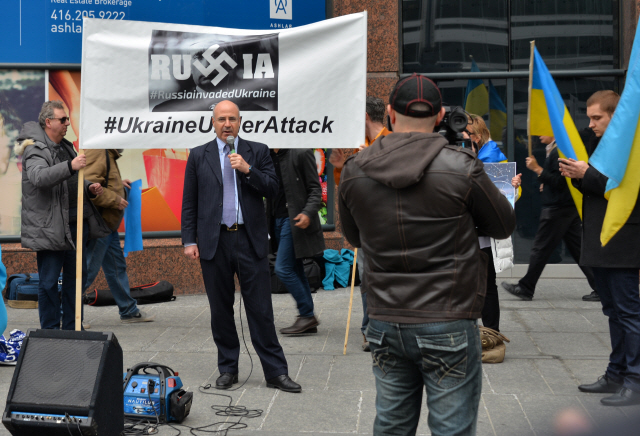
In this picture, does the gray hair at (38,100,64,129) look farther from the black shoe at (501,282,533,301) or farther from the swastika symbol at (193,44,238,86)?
the black shoe at (501,282,533,301)

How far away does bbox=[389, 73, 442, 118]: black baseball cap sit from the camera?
115 inches

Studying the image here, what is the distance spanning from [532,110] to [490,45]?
5.06 meters

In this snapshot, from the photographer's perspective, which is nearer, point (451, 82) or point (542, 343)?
point (542, 343)

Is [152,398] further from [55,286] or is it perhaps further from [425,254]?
[425,254]

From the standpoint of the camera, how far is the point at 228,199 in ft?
17.2

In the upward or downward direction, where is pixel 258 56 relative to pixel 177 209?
upward

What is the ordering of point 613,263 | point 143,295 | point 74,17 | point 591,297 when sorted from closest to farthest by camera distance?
point 613,263 < point 591,297 < point 143,295 < point 74,17

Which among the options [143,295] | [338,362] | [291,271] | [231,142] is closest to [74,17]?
[143,295]

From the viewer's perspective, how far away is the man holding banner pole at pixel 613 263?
191 inches

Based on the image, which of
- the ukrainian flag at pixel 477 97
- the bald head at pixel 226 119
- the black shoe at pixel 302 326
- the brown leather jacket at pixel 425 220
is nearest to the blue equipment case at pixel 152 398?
the bald head at pixel 226 119

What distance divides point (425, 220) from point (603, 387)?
300 cm

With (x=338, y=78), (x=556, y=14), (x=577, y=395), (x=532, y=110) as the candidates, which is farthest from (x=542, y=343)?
(x=556, y=14)

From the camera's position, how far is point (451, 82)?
10016 millimetres

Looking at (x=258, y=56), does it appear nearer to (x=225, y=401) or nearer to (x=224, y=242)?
(x=224, y=242)
